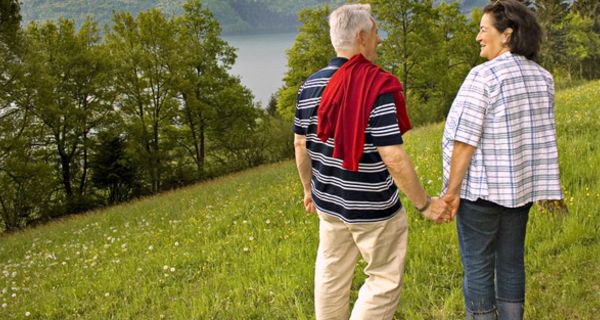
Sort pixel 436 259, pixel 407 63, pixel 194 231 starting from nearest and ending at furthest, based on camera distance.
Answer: pixel 436 259 → pixel 194 231 → pixel 407 63

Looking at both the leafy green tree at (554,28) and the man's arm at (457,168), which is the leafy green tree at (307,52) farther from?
the man's arm at (457,168)

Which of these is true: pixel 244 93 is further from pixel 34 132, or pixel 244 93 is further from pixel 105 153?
pixel 34 132

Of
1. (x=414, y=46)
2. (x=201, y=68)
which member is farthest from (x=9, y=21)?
(x=414, y=46)

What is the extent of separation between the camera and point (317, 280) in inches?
139

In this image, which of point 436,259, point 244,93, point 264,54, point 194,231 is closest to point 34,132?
point 244,93

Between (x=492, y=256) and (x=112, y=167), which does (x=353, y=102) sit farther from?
(x=112, y=167)

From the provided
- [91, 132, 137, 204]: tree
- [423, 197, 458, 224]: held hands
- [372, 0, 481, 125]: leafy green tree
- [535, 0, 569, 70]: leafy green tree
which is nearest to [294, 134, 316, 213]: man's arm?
[423, 197, 458, 224]: held hands

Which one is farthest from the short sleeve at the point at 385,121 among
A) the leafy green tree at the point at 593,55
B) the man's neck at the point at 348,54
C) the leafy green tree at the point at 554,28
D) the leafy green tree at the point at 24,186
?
the leafy green tree at the point at 593,55

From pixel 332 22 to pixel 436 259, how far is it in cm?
Result: 293

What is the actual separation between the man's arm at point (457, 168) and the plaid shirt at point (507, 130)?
0.05 meters

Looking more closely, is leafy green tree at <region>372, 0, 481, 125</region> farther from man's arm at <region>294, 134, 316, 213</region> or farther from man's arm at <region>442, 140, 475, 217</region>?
man's arm at <region>442, 140, 475, 217</region>

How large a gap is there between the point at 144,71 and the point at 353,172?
26.7 m

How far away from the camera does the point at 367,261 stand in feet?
10.6

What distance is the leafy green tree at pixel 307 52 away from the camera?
1287 inches
